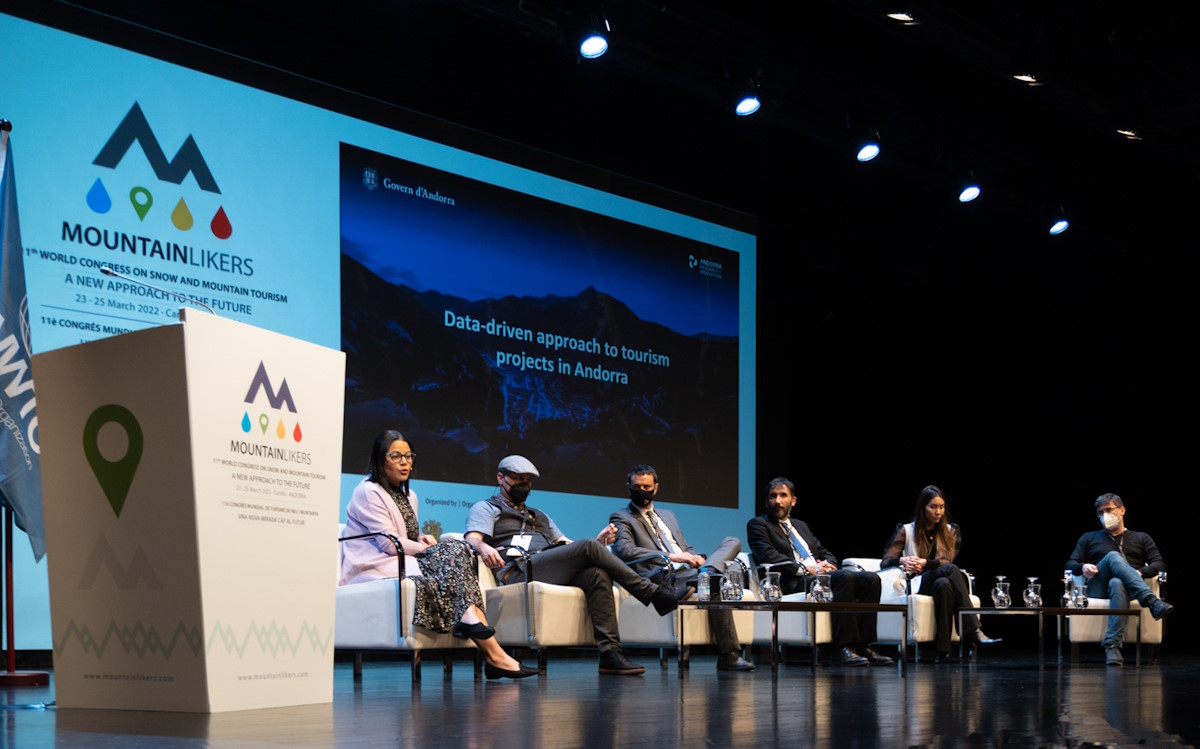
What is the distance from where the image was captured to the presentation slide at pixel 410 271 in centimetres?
577

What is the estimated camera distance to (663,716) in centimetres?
314

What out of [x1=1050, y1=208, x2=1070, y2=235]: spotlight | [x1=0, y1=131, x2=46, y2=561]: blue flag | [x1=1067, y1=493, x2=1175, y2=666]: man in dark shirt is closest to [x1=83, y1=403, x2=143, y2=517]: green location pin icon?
[x1=0, y1=131, x2=46, y2=561]: blue flag

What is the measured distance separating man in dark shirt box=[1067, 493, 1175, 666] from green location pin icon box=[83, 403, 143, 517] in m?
6.15

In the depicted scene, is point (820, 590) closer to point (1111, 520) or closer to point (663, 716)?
point (663, 716)

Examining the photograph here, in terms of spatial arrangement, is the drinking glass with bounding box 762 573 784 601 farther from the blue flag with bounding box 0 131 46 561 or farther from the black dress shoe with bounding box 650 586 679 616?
the blue flag with bounding box 0 131 46 561

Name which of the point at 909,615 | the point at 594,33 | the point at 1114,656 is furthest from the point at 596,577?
the point at 1114,656

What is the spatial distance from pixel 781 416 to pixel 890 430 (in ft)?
4.69

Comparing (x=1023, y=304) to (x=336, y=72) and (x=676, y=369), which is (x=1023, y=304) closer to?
(x=676, y=369)

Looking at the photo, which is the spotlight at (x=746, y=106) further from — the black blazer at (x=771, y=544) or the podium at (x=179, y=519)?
the podium at (x=179, y=519)

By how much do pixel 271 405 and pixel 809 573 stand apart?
3867 mm

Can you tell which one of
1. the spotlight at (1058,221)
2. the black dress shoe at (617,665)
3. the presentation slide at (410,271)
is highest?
the spotlight at (1058,221)

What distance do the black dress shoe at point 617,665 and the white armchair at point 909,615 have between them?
1912mm

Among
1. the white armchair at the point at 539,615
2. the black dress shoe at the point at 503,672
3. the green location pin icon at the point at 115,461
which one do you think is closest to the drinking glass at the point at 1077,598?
the white armchair at the point at 539,615

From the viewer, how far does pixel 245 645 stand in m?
3.18
